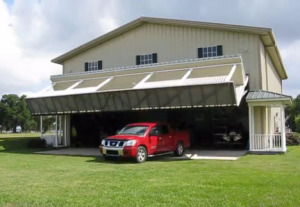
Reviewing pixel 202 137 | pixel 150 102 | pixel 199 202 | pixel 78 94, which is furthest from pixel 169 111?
pixel 199 202

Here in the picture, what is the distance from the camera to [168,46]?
26.1m

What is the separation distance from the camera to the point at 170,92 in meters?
18.6

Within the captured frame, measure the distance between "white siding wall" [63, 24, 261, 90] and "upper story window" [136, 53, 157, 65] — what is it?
→ 302 mm

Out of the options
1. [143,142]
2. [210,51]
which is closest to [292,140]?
[210,51]

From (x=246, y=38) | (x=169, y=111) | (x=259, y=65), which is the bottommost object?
(x=169, y=111)

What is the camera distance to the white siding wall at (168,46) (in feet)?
75.9

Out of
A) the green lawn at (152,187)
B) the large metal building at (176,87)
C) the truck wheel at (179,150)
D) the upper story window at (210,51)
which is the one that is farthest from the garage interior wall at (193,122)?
the green lawn at (152,187)

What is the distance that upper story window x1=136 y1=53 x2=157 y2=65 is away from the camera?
87.4ft

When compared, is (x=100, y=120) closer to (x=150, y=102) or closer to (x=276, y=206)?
(x=150, y=102)

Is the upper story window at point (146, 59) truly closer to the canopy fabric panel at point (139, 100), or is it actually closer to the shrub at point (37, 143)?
the canopy fabric panel at point (139, 100)

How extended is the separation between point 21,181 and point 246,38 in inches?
697

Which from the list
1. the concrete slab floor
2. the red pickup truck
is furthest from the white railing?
the red pickup truck

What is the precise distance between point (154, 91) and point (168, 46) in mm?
8104

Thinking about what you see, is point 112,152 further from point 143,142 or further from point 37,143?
point 37,143
